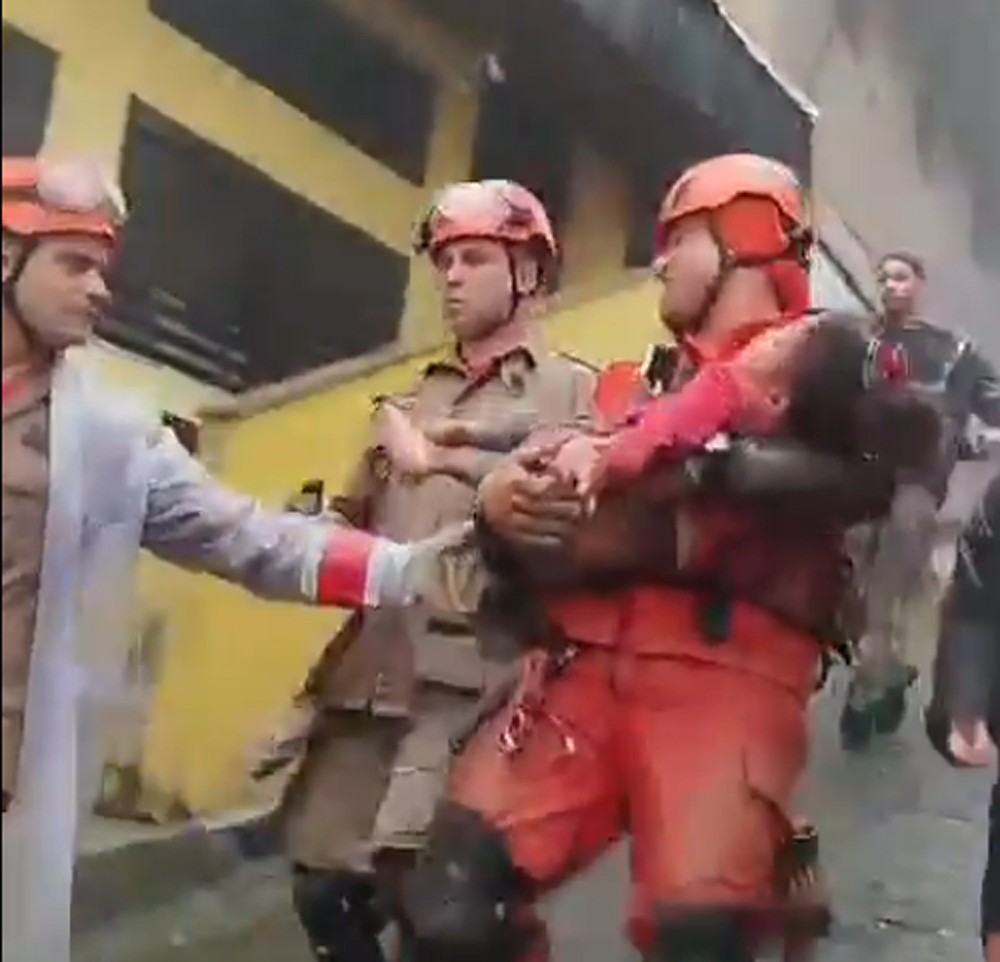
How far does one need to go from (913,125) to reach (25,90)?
36cm

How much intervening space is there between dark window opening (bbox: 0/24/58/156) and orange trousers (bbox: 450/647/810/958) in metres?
0.27

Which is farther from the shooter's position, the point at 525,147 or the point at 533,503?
the point at 525,147

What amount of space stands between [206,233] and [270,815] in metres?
0.24

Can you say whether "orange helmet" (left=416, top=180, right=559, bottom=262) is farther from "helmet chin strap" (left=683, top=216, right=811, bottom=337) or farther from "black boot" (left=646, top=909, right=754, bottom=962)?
"black boot" (left=646, top=909, right=754, bottom=962)

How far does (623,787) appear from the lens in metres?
0.76

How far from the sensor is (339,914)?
2.70ft

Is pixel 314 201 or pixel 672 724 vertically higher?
pixel 314 201

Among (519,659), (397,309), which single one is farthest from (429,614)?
(397,309)

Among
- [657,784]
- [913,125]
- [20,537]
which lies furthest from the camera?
[913,125]

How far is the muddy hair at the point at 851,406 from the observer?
A: 0.74 m

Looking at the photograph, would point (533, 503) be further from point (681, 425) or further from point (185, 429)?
point (185, 429)

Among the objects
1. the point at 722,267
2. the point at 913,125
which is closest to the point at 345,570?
the point at 722,267

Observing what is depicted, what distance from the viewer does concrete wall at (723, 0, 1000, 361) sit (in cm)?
85

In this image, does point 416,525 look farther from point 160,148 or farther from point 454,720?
point 160,148
